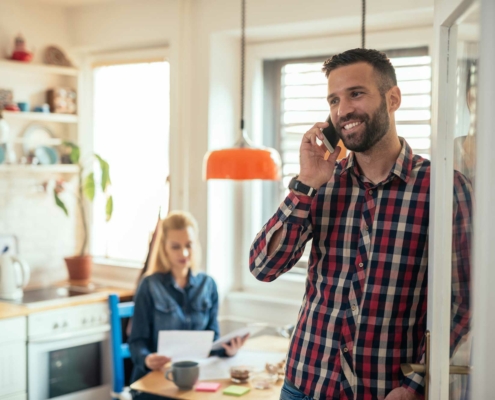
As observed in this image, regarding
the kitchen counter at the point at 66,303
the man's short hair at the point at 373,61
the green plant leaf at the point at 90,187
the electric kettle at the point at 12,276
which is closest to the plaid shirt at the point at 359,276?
the man's short hair at the point at 373,61

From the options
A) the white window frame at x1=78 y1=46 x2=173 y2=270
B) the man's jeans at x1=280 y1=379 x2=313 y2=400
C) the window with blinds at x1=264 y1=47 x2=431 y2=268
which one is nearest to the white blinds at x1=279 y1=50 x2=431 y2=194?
the window with blinds at x1=264 y1=47 x2=431 y2=268

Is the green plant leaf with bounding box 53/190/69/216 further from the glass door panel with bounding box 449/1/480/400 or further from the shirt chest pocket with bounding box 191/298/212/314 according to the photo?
the glass door panel with bounding box 449/1/480/400

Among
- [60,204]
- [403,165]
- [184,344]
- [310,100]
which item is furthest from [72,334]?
[403,165]

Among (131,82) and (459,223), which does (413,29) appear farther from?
(459,223)

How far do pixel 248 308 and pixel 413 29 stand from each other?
1.71 meters

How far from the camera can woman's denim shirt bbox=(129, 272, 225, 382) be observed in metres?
2.99

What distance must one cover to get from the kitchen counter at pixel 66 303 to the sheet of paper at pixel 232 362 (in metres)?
1.11

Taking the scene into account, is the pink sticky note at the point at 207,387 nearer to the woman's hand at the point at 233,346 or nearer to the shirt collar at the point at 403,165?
the woman's hand at the point at 233,346

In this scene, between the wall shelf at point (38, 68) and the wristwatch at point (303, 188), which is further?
the wall shelf at point (38, 68)

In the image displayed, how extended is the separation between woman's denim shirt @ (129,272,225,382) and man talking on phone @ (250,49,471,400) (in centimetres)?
143

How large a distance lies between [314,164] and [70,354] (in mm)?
2435

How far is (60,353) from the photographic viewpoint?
3521 mm

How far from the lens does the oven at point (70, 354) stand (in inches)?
134

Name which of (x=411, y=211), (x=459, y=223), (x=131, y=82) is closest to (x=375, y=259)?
(x=411, y=211)
